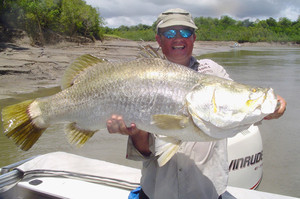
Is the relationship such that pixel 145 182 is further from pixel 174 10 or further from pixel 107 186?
pixel 174 10

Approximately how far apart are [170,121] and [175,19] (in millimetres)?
1089

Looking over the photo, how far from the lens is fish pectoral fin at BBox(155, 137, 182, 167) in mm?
1908

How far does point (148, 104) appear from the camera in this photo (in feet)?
6.55

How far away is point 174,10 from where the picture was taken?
2.63 m

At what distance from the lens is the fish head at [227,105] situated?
5.98 ft

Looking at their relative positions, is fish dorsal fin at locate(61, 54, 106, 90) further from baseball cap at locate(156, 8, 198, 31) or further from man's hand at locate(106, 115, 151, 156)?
baseball cap at locate(156, 8, 198, 31)

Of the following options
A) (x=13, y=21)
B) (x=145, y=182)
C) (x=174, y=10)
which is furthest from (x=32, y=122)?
(x=13, y=21)

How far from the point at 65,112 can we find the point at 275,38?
3072 inches

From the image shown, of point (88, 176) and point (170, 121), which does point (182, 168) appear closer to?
point (170, 121)

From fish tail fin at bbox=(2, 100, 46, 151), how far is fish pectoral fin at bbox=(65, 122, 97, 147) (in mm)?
228

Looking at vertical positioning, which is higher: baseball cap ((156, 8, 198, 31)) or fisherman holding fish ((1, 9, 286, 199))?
baseball cap ((156, 8, 198, 31))

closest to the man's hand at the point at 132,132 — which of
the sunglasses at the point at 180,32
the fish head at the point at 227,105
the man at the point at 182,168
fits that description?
the man at the point at 182,168

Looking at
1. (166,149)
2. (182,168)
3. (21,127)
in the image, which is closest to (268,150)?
(182,168)

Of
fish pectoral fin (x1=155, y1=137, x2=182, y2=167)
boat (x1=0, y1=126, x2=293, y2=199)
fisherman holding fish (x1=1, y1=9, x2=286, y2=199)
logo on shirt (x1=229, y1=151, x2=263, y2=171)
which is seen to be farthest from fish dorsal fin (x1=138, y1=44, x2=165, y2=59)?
logo on shirt (x1=229, y1=151, x2=263, y2=171)
